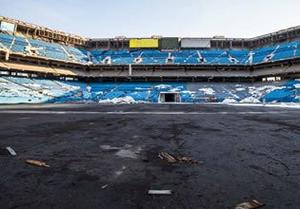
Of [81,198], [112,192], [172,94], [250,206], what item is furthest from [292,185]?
[172,94]

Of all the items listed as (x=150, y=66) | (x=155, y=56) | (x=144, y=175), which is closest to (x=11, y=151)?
(x=144, y=175)

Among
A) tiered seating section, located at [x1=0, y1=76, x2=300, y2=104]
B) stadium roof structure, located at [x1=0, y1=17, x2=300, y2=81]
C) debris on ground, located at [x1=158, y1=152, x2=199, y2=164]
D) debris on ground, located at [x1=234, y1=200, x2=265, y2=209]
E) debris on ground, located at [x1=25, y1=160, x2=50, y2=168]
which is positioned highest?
stadium roof structure, located at [x1=0, y1=17, x2=300, y2=81]

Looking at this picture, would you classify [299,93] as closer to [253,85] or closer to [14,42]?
[253,85]

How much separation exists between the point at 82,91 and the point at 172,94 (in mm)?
16324

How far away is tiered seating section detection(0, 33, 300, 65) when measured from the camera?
47844 mm

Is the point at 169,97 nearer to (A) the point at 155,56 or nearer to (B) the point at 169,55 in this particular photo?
(A) the point at 155,56

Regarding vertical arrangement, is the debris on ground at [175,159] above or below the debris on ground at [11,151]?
below

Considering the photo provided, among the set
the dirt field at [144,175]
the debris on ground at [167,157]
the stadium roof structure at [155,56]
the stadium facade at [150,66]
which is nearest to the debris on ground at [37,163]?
the dirt field at [144,175]

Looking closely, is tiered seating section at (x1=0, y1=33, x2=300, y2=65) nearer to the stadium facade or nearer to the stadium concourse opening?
the stadium facade

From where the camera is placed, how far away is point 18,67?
137 feet

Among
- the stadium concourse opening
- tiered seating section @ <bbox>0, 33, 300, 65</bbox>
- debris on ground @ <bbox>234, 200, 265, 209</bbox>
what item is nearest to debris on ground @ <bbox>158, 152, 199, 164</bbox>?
debris on ground @ <bbox>234, 200, 265, 209</bbox>

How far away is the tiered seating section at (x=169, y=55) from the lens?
47.8m

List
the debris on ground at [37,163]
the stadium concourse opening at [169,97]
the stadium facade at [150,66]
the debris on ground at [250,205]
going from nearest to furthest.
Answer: the debris on ground at [250,205], the debris on ground at [37,163], the stadium facade at [150,66], the stadium concourse opening at [169,97]

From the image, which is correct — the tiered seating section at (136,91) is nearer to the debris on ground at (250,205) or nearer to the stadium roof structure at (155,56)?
the stadium roof structure at (155,56)
